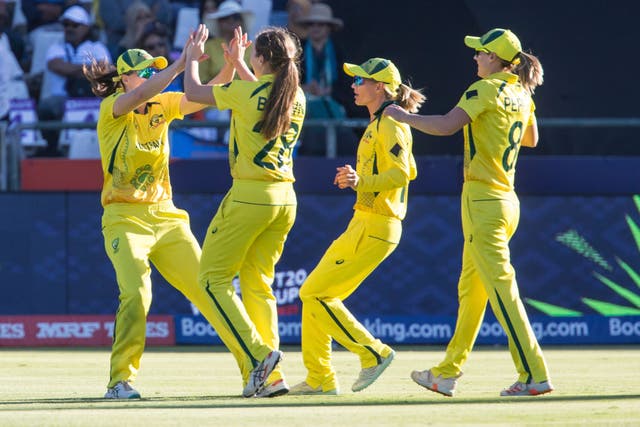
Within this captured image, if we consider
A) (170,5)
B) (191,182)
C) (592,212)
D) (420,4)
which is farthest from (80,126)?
(592,212)

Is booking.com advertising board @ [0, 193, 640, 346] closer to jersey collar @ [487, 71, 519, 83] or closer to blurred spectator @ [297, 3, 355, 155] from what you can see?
blurred spectator @ [297, 3, 355, 155]

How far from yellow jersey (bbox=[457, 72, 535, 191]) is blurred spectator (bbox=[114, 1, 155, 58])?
7132 millimetres

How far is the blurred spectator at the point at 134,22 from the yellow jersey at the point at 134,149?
6.26 metres

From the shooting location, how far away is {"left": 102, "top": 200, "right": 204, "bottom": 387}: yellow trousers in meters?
7.97

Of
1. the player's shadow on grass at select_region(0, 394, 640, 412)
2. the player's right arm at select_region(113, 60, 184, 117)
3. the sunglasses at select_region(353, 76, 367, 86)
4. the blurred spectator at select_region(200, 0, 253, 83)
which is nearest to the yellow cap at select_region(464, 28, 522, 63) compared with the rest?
the sunglasses at select_region(353, 76, 367, 86)

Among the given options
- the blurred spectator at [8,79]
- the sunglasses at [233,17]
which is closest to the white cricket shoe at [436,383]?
the sunglasses at [233,17]

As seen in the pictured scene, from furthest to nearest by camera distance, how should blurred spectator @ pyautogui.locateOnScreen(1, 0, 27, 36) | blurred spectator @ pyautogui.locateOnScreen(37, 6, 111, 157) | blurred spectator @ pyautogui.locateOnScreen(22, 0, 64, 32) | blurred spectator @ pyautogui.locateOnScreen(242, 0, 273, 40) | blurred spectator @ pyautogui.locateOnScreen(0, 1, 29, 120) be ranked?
1. blurred spectator @ pyautogui.locateOnScreen(1, 0, 27, 36)
2. blurred spectator @ pyautogui.locateOnScreen(22, 0, 64, 32)
3. blurred spectator @ pyautogui.locateOnScreen(242, 0, 273, 40)
4. blurred spectator @ pyautogui.locateOnScreen(0, 1, 29, 120)
5. blurred spectator @ pyautogui.locateOnScreen(37, 6, 111, 157)

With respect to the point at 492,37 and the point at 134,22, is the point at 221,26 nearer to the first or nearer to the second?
the point at 134,22

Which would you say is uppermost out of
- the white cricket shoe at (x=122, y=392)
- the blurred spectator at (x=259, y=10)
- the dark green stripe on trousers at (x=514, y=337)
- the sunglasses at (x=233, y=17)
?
the blurred spectator at (x=259, y=10)

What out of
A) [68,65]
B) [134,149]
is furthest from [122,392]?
[68,65]

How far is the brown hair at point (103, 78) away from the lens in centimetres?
838

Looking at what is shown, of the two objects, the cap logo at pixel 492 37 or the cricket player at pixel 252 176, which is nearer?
the cricket player at pixel 252 176

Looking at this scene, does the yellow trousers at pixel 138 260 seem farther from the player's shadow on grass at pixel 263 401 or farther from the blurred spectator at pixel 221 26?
the blurred spectator at pixel 221 26

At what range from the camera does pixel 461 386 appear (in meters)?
8.65
